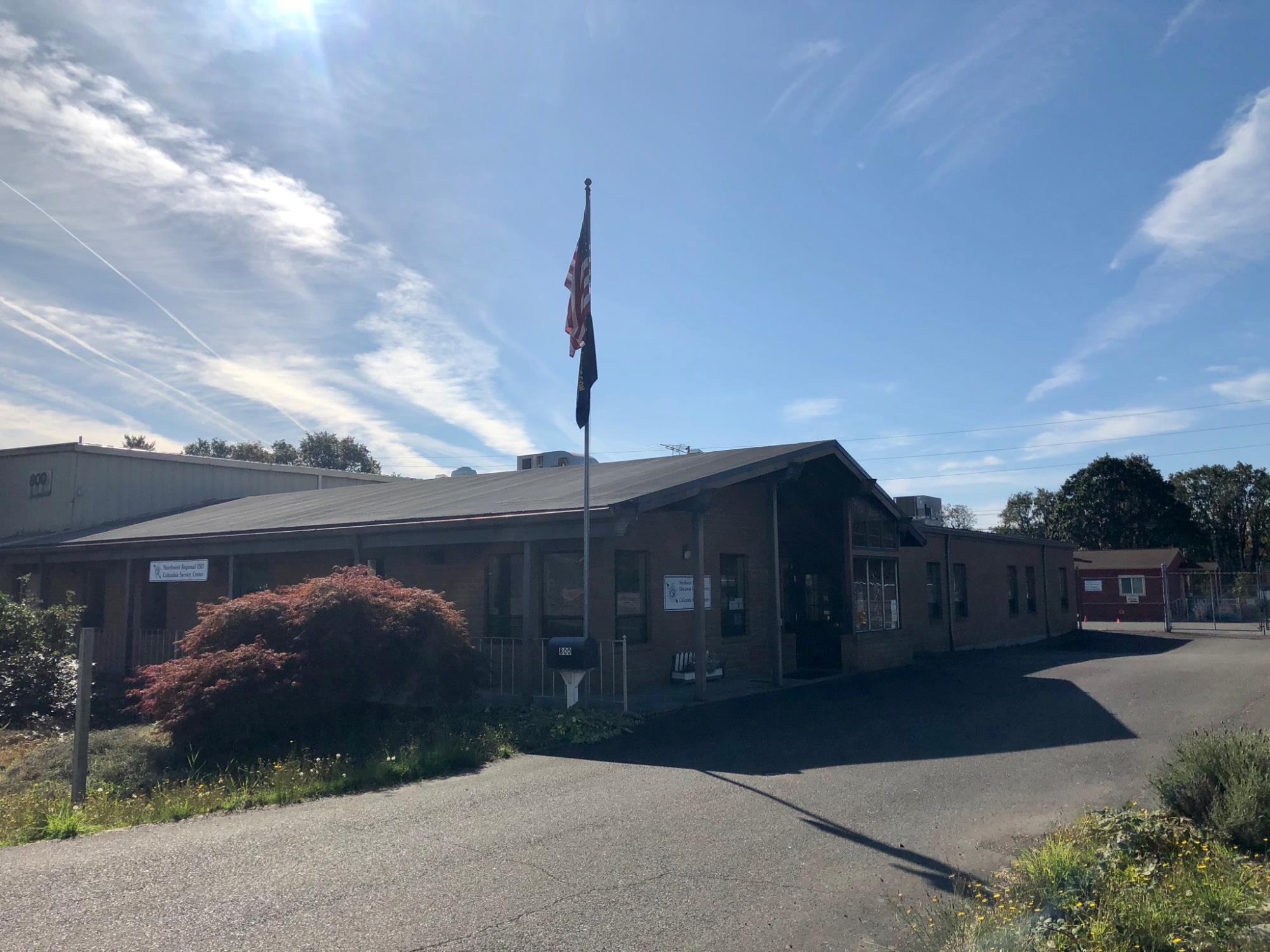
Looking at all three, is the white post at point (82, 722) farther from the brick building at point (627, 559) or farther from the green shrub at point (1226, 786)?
the green shrub at point (1226, 786)

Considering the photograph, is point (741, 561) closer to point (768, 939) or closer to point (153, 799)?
point (153, 799)

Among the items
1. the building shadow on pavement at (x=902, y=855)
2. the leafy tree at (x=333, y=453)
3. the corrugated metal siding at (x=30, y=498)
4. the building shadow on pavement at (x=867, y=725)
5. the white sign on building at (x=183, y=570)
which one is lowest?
the building shadow on pavement at (x=902, y=855)

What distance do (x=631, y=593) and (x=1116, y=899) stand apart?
11.5 m

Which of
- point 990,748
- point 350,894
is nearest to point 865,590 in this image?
point 990,748

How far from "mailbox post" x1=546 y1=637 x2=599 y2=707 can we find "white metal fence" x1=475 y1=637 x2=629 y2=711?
40.5 inches

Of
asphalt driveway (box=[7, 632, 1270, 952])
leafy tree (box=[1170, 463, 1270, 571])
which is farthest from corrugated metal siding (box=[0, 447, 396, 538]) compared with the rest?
leafy tree (box=[1170, 463, 1270, 571])

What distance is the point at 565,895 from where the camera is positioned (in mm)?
5648

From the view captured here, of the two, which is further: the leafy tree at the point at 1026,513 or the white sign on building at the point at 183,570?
the leafy tree at the point at 1026,513

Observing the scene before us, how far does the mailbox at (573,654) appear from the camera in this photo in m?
12.7

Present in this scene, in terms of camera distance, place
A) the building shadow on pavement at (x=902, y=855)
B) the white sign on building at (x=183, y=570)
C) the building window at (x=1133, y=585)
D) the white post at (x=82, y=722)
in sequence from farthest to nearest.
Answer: the building window at (x=1133, y=585), the white sign on building at (x=183, y=570), the white post at (x=82, y=722), the building shadow on pavement at (x=902, y=855)

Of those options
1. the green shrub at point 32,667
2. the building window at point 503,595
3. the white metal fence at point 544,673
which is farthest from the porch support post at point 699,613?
the green shrub at point 32,667

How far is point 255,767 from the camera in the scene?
Answer: 33.4 feet

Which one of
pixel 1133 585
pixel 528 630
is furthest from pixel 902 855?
pixel 1133 585

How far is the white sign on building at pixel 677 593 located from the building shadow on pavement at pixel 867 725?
1854 millimetres
